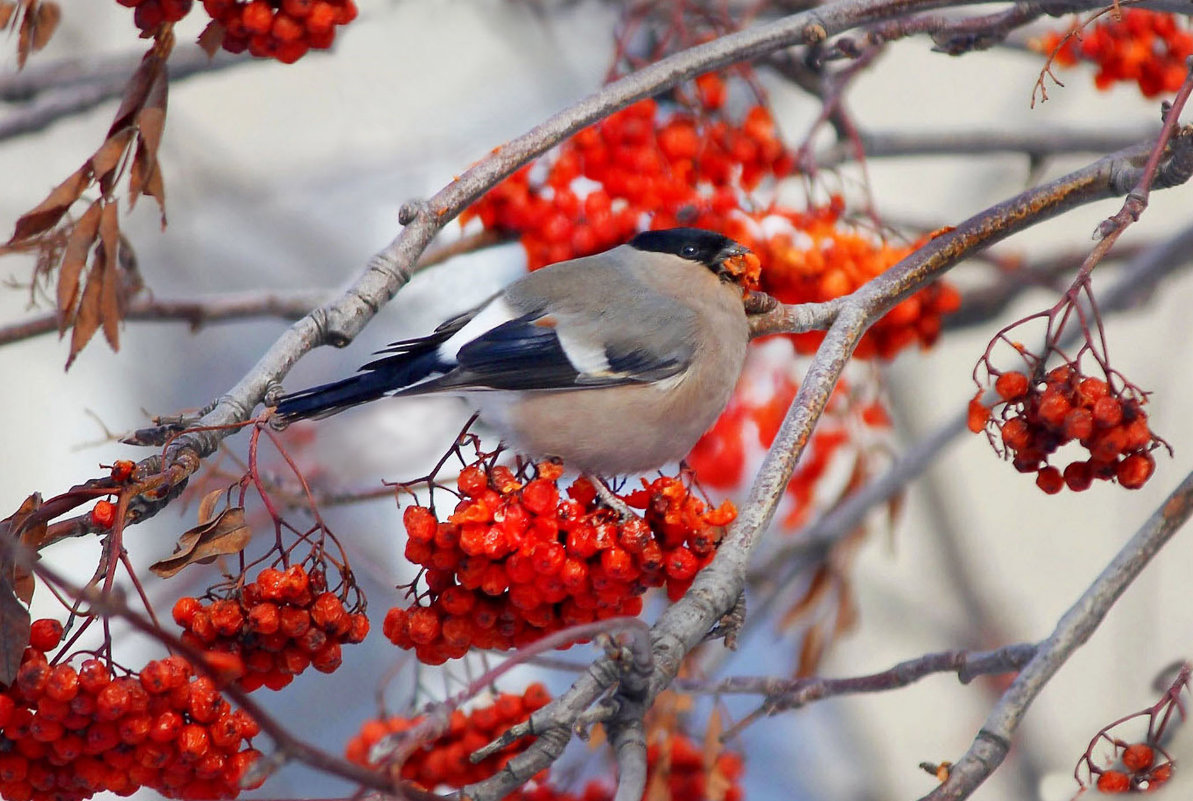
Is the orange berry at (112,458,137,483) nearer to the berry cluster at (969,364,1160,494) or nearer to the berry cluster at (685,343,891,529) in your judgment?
the berry cluster at (969,364,1160,494)

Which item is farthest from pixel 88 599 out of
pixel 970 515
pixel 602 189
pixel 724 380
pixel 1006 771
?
pixel 970 515

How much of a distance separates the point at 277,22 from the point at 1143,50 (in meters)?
1.85

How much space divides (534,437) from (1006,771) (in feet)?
8.06

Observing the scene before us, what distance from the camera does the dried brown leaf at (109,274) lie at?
176 cm

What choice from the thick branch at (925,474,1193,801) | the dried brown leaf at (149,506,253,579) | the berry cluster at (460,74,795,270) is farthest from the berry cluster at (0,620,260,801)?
the berry cluster at (460,74,795,270)

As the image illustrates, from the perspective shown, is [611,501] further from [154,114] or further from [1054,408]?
[154,114]

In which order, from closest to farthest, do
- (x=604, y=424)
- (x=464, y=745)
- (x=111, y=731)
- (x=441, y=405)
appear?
(x=111, y=731)
(x=464, y=745)
(x=604, y=424)
(x=441, y=405)

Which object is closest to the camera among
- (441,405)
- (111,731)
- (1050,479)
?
(111,731)

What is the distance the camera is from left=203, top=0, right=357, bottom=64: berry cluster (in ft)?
5.71

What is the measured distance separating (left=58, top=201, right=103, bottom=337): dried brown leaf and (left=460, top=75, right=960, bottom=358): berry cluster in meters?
0.95

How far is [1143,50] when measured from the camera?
2660mm

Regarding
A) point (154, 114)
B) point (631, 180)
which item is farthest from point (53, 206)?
point (631, 180)

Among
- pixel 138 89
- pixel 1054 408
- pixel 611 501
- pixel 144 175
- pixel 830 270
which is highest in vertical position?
pixel 830 270

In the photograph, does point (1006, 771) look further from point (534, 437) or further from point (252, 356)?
point (252, 356)
